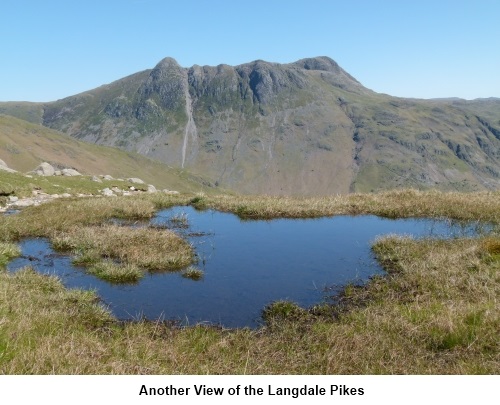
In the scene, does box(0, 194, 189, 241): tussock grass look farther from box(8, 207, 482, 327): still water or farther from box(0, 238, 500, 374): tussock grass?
box(0, 238, 500, 374): tussock grass

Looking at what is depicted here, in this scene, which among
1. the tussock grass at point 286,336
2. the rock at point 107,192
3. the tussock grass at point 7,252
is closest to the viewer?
the tussock grass at point 286,336

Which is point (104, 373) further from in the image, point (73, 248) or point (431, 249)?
point (431, 249)

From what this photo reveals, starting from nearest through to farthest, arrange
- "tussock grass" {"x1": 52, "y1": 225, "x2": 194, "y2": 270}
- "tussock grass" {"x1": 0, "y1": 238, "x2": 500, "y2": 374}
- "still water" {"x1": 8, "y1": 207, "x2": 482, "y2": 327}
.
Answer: "tussock grass" {"x1": 0, "y1": 238, "x2": 500, "y2": 374} → "still water" {"x1": 8, "y1": 207, "x2": 482, "y2": 327} → "tussock grass" {"x1": 52, "y1": 225, "x2": 194, "y2": 270}

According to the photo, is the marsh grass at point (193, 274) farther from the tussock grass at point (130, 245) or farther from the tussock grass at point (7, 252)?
the tussock grass at point (7, 252)

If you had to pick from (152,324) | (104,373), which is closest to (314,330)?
(152,324)

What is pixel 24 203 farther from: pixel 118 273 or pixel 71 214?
pixel 118 273

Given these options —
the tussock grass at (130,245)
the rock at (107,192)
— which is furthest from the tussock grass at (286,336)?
the rock at (107,192)

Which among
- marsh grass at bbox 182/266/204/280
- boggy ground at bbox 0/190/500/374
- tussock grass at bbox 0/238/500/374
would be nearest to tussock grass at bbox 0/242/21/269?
boggy ground at bbox 0/190/500/374

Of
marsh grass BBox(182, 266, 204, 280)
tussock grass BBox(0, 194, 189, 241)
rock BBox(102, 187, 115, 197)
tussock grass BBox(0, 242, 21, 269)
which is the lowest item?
marsh grass BBox(182, 266, 204, 280)
